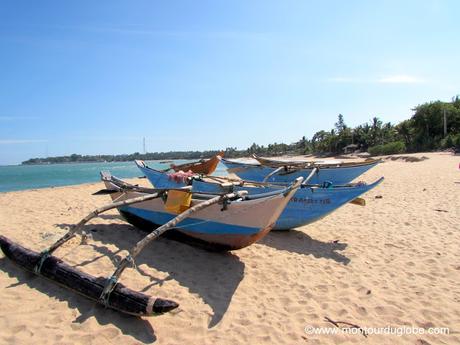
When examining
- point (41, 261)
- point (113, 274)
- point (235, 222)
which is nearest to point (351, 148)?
point (235, 222)

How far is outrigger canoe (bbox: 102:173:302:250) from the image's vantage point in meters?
4.27

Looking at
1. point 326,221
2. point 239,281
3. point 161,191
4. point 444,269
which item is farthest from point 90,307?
point 326,221

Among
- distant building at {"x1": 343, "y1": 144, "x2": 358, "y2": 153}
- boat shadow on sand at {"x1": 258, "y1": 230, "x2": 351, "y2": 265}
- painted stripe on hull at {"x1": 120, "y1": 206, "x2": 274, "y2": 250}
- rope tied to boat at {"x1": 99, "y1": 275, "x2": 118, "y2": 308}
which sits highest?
distant building at {"x1": 343, "y1": 144, "x2": 358, "y2": 153}

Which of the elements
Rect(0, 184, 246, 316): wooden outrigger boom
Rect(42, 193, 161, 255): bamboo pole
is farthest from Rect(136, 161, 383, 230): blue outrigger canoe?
Rect(0, 184, 246, 316): wooden outrigger boom

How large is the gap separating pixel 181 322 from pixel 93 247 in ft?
8.06

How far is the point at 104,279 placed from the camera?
3.61 m

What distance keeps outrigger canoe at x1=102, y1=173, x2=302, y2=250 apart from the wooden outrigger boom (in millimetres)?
257

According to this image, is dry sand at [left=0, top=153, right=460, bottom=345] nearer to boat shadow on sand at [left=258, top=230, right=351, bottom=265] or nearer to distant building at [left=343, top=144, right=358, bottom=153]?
boat shadow on sand at [left=258, top=230, right=351, bottom=265]

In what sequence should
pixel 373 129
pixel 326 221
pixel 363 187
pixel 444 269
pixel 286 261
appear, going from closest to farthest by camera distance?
pixel 444 269, pixel 286 261, pixel 363 187, pixel 326 221, pixel 373 129

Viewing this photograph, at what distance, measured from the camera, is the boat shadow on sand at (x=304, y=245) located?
5430 millimetres

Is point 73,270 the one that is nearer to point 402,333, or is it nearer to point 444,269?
point 402,333

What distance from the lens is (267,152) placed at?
296 ft

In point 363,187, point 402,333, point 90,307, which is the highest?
point 363,187

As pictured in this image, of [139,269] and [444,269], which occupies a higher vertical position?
[139,269]
